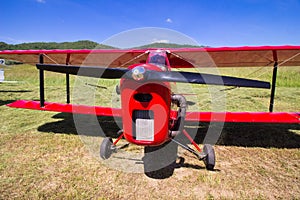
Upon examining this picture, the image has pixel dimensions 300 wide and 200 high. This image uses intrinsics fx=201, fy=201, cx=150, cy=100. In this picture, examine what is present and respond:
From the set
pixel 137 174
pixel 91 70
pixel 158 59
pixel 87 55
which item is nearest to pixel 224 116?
pixel 158 59

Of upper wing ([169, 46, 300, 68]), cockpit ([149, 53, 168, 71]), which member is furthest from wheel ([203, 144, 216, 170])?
upper wing ([169, 46, 300, 68])

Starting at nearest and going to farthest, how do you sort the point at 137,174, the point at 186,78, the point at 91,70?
the point at 186,78 < the point at 91,70 < the point at 137,174

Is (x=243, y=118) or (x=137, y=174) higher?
(x=243, y=118)

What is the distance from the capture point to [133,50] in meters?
4.56

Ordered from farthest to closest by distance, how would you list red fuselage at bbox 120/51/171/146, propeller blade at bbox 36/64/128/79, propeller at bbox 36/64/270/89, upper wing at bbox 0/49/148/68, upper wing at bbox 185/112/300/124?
upper wing at bbox 0/49/148/68
upper wing at bbox 185/112/300/124
propeller blade at bbox 36/64/128/79
red fuselage at bbox 120/51/171/146
propeller at bbox 36/64/270/89

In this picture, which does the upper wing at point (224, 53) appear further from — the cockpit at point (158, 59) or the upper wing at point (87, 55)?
the cockpit at point (158, 59)

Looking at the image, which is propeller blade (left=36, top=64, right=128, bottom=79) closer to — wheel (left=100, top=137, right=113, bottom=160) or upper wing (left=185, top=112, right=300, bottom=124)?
wheel (left=100, top=137, right=113, bottom=160)

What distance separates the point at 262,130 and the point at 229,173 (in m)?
2.74

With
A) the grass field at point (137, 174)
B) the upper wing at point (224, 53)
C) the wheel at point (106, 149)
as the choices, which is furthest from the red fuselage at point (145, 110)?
the upper wing at point (224, 53)

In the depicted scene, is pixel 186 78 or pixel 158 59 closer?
pixel 186 78

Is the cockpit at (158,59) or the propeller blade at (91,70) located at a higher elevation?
the cockpit at (158,59)

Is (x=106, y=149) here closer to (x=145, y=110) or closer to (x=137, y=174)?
(x=137, y=174)

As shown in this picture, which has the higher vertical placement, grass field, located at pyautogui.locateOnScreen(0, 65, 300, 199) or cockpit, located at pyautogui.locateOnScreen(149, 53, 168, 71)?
cockpit, located at pyautogui.locateOnScreen(149, 53, 168, 71)

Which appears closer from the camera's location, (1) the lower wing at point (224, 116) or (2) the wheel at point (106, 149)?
(2) the wheel at point (106, 149)
